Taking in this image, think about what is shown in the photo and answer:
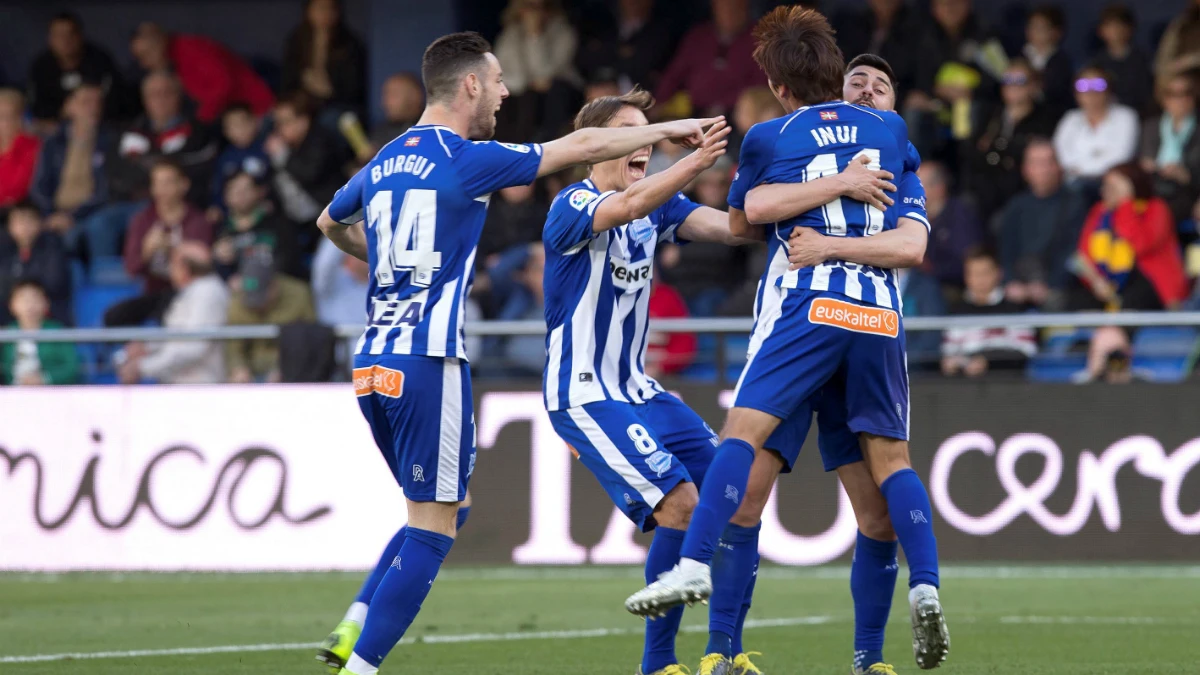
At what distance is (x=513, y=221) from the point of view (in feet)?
44.7

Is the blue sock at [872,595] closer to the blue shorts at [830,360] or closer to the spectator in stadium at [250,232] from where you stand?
the blue shorts at [830,360]

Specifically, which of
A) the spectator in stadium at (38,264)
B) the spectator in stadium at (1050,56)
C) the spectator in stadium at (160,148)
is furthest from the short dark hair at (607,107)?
the spectator in stadium at (160,148)

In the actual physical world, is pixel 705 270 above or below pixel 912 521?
above

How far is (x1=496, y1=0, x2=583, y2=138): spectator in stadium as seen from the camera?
14.5 meters

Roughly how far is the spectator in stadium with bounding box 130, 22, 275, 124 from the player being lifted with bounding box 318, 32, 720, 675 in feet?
35.8

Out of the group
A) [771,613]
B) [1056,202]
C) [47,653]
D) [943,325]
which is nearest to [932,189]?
[1056,202]

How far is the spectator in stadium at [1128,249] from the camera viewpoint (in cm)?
1180

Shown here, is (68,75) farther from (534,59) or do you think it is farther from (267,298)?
(534,59)

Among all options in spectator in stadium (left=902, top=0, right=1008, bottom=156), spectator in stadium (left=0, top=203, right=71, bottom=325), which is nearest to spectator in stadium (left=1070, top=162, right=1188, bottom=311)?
spectator in stadium (left=902, top=0, right=1008, bottom=156)

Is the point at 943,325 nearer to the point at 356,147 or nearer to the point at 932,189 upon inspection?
the point at 932,189

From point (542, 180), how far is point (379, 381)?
8.29m

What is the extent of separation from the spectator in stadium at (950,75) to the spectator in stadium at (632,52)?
2.32 meters

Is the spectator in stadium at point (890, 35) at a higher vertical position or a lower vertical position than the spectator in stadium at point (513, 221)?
higher

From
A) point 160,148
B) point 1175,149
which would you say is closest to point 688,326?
point 1175,149
